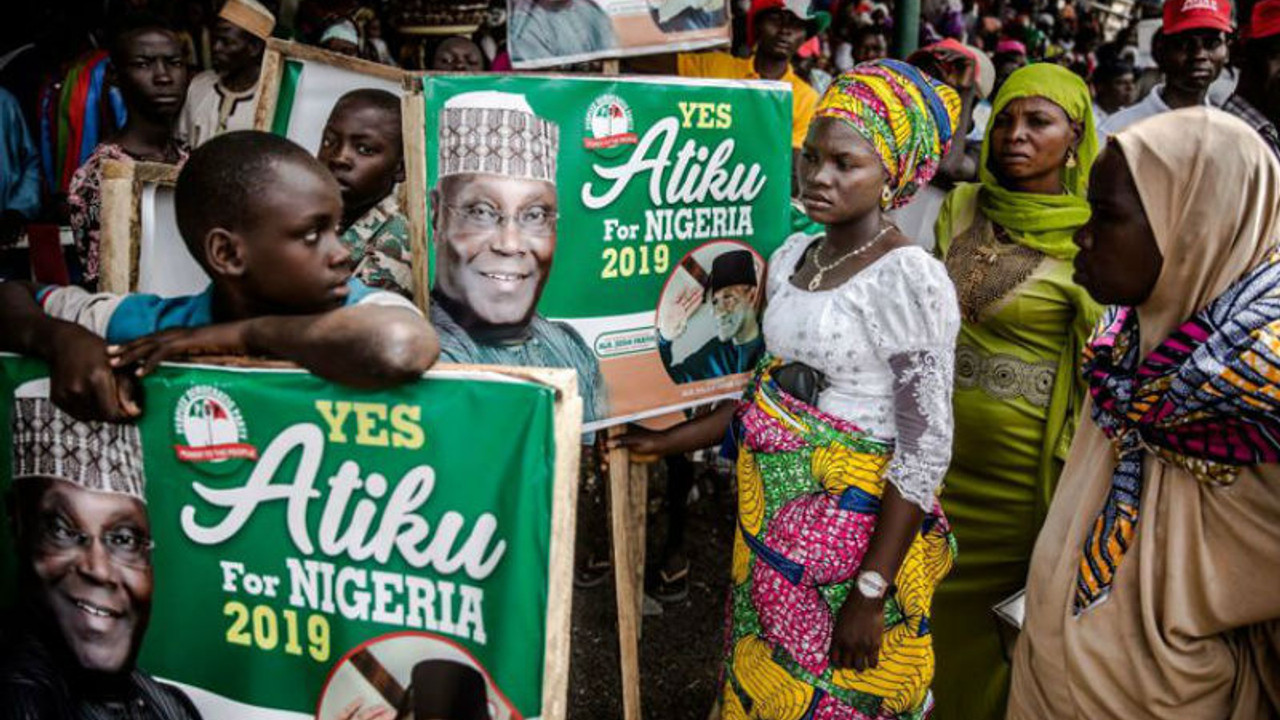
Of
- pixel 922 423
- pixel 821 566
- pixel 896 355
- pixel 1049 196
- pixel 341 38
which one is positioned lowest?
pixel 821 566

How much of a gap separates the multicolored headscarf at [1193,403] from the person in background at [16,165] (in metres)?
4.45

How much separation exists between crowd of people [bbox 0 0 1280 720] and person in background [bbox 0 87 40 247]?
4.32 feet

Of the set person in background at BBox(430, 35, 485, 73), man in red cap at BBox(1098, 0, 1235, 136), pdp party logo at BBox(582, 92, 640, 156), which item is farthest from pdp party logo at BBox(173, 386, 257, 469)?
man in red cap at BBox(1098, 0, 1235, 136)

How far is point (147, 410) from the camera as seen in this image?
158 cm

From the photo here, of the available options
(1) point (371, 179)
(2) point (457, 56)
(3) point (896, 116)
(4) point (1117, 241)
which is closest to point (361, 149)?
(1) point (371, 179)

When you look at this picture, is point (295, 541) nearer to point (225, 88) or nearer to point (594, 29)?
point (594, 29)

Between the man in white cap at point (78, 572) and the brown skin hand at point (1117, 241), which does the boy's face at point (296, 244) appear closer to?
the man in white cap at point (78, 572)

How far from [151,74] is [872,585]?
9.89 feet

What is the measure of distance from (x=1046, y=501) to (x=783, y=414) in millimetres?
1096

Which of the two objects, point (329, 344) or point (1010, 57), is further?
point (1010, 57)

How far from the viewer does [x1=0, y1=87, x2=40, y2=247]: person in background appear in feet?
14.2

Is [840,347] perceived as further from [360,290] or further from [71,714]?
[71,714]

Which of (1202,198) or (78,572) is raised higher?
(1202,198)

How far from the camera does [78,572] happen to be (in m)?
1.63
